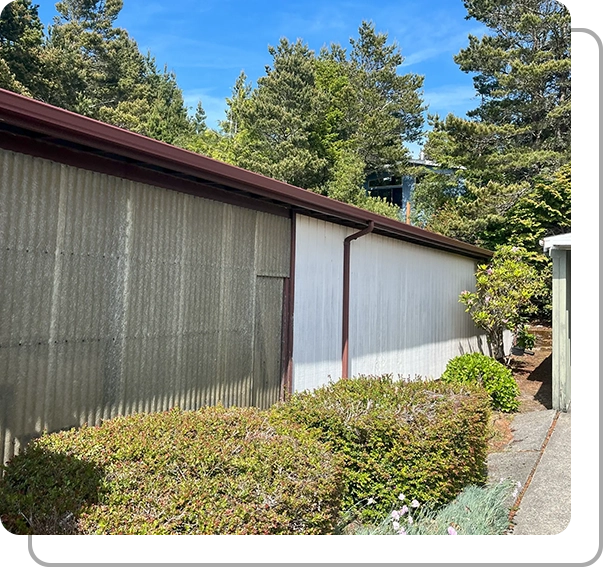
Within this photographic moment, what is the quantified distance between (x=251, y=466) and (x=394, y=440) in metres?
1.43

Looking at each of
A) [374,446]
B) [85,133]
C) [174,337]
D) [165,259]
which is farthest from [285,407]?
[85,133]

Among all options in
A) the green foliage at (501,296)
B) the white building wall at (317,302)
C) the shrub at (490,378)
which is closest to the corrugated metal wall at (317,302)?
the white building wall at (317,302)

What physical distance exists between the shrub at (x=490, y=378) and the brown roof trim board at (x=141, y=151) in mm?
3907

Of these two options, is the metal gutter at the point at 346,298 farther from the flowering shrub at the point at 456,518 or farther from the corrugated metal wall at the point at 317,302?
the flowering shrub at the point at 456,518

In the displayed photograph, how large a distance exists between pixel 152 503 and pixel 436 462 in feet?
7.38

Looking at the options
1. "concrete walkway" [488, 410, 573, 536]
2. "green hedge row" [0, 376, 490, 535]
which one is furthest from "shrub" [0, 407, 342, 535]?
"concrete walkway" [488, 410, 573, 536]

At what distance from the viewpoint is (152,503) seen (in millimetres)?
2516

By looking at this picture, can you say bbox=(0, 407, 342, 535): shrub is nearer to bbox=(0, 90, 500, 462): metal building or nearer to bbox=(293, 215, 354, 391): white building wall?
bbox=(0, 90, 500, 462): metal building

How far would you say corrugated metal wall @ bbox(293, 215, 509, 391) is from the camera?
6.39m

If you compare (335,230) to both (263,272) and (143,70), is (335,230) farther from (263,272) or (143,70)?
(143,70)

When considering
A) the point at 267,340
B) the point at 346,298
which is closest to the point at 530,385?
the point at 346,298

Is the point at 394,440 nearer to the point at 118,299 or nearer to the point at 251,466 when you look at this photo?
the point at 251,466

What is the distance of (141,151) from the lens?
3670 millimetres

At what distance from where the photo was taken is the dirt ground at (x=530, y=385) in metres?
6.80
